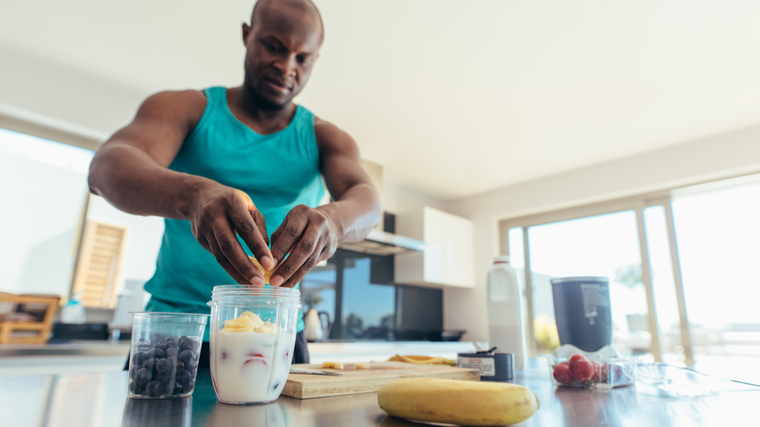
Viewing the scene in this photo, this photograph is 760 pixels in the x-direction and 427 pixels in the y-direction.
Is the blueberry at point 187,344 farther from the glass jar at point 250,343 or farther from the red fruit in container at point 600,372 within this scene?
the red fruit in container at point 600,372

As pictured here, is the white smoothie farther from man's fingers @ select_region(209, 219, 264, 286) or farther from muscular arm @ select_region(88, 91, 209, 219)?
muscular arm @ select_region(88, 91, 209, 219)

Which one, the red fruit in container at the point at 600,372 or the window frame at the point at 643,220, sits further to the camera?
the window frame at the point at 643,220

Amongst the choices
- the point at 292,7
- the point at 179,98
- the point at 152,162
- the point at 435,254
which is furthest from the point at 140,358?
the point at 435,254

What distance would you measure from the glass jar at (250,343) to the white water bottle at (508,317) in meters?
0.72

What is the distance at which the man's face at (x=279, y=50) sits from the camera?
0.96 meters

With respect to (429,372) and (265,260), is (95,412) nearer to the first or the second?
(265,260)

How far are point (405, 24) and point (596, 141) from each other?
2.00m

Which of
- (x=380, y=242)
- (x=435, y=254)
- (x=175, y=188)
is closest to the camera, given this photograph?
(x=175, y=188)

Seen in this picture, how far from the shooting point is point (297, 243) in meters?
0.58

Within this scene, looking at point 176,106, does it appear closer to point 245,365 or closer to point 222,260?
point 222,260

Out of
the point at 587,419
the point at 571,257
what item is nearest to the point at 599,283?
the point at 587,419

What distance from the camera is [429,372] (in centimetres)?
75

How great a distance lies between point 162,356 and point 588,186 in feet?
12.8

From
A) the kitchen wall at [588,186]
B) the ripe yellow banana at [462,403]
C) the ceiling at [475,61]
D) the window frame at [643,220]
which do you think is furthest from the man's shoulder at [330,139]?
the kitchen wall at [588,186]
